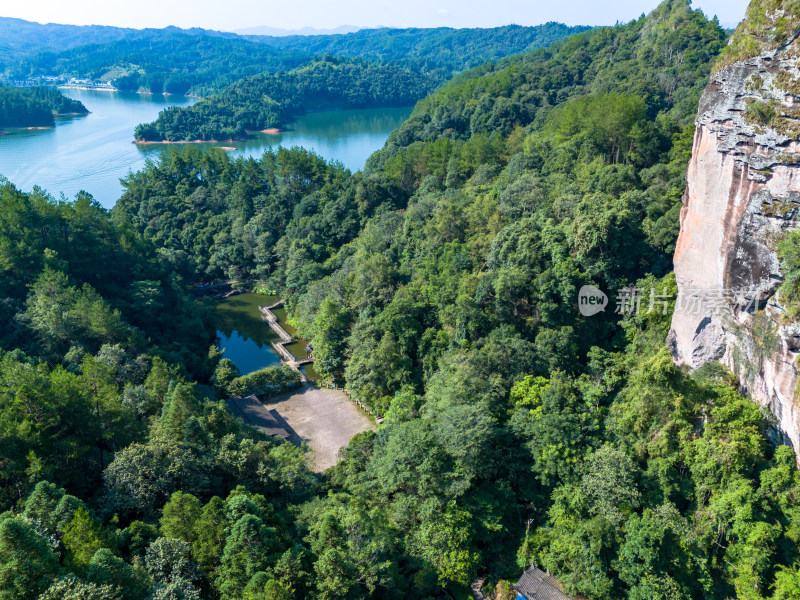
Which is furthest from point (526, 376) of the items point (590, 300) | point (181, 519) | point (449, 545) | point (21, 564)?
point (21, 564)

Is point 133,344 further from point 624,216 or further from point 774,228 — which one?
point 774,228

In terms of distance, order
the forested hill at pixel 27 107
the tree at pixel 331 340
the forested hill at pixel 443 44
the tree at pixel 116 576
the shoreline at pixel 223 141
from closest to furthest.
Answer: the tree at pixel 116 576 < the tree at pixel 331 340 < the shoreline at pixel 223 141 < the forested hill at pixel 27 107 < the forested hill at pixel 443 44

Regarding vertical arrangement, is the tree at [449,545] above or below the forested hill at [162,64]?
below

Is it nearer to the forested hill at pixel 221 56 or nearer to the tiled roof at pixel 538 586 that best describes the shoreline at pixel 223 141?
the forested hill at pixel 221 56

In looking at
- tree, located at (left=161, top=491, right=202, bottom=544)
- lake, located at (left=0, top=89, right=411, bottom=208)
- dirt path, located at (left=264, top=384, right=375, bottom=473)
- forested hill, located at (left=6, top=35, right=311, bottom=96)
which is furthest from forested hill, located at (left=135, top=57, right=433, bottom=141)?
tree, located at (left=161, top=491, right=202, bottom=544)

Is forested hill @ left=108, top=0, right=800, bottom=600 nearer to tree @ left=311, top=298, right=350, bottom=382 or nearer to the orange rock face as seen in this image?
tree @ left=311, top=298, right=350, bottom=382

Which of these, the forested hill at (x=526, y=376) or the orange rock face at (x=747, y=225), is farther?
the orange rock face at (x=747, y=225)

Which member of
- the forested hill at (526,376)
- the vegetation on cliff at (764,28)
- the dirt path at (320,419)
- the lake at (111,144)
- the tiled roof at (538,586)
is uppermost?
the vegetation on cliff at (764,28)

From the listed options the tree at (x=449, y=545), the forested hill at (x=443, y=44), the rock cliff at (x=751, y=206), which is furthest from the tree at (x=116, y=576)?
the forested hill at (x=443, y=44)
